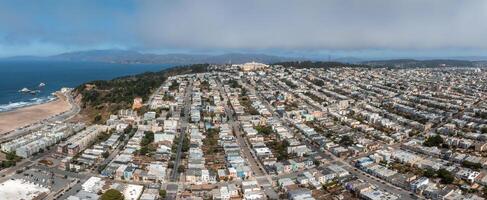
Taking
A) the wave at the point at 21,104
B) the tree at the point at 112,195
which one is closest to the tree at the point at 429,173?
the tree at the point at 112,195

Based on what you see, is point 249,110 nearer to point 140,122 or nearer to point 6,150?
point 140,122

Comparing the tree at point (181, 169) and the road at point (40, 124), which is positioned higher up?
the road at point (40, 124)

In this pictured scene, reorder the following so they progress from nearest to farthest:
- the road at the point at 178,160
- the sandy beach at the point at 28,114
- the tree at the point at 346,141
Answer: the road at the point at 178,160, the tree at the point at 346,141, the sandy beach at the point at 28,114

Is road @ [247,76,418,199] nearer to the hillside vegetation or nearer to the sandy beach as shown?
the hillside vegetation

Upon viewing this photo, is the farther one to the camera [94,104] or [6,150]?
[94,104]

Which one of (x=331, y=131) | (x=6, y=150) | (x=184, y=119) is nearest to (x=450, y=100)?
(x=331, y=131)

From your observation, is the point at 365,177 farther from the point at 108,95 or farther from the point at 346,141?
the point at 108,95

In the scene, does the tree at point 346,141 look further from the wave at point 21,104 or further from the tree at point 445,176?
the wave at point 21,104
